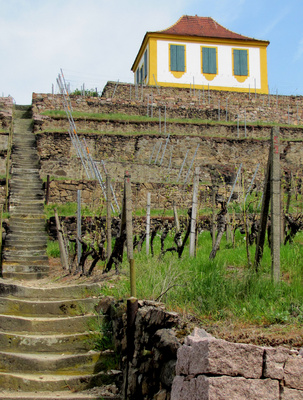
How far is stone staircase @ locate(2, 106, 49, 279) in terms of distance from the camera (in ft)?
35.3

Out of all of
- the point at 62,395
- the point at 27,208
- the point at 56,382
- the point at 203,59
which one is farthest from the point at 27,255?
the point at 203,59

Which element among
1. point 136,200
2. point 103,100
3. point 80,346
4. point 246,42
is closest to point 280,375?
point 80,346

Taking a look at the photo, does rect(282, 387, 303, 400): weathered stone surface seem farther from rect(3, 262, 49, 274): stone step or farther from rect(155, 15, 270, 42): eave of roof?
rect(155, 15, 270, 42): eave of roof

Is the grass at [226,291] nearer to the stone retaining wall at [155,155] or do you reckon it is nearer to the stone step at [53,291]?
the stone step at [53,291]

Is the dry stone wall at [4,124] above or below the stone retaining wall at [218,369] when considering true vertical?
above

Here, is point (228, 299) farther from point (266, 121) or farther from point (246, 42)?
point (246, 42)

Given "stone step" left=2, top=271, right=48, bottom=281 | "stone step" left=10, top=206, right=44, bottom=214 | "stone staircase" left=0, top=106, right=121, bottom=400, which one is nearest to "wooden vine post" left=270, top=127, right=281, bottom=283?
"stone staircase" left=0, top=106, right=121, bottom=400

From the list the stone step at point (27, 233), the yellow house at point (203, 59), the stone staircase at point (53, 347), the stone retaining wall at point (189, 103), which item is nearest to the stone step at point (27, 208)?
the stone step at point (27, 233)

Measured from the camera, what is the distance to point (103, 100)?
2630cm

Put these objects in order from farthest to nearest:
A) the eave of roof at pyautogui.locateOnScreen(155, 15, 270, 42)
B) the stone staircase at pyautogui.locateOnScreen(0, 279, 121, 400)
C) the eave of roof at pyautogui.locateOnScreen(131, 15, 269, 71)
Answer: the eave of roof at pyautogui.locateOnScreen(155, 15, 270, 42) → the eave of roof at pyautogui.locateOnScreen(131, 15, 269, 71) → the stone staircase at pyautogui.locateOnScreen(0, 279, 121, 400)

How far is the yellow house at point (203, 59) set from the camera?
29078 mm

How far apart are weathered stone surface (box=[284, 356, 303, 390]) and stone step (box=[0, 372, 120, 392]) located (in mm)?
2602

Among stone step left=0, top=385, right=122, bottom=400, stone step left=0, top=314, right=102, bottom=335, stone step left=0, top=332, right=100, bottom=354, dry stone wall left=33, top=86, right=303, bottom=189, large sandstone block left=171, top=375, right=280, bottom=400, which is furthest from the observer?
dry stone wall left=33, top=86, right=303, bottom=189

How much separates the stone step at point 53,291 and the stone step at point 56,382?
1673mm
